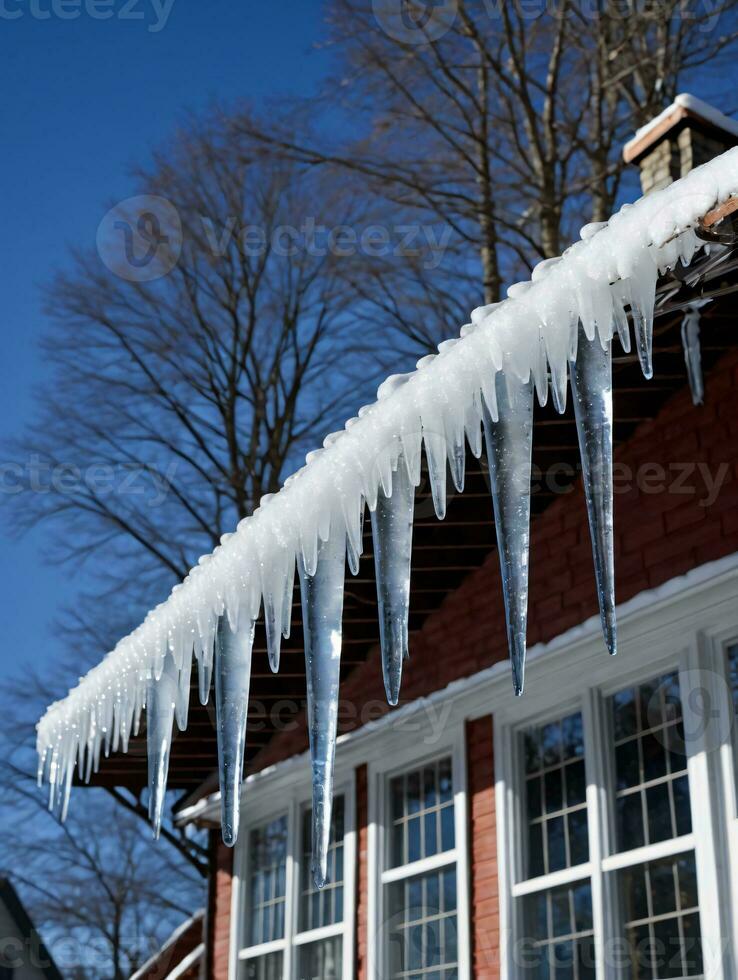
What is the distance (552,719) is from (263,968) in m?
3.07

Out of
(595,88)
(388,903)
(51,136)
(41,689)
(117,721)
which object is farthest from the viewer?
(51,136)

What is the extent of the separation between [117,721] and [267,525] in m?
1.83

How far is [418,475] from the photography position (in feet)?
13.0

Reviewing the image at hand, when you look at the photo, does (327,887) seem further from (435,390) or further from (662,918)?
(435,390)

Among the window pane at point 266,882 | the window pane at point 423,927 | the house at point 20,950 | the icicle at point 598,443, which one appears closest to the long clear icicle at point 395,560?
the icicle at point 598,443

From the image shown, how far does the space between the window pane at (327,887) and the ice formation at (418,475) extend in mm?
1867

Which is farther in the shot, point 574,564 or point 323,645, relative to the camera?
point 574,564

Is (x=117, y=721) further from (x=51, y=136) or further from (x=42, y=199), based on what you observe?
(x=42, y=199)

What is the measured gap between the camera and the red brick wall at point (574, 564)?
5.24m

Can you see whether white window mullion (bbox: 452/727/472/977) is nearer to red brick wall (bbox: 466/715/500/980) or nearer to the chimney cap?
red brick wall (bbox: 466/715/500/980)

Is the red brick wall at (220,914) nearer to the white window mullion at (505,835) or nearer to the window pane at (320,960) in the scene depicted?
the window pane at (320,960)

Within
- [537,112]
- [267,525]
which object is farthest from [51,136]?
[267,525]

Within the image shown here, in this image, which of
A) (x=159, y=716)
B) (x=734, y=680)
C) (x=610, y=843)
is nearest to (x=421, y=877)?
(x=610, y=843)

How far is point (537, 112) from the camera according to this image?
1357cm
